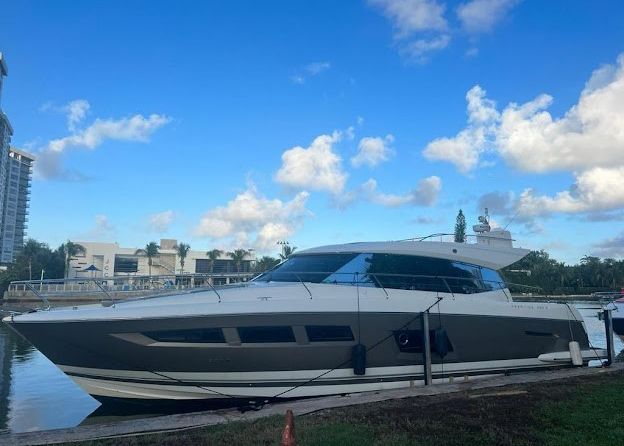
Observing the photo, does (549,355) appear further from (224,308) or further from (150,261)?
(150,261)

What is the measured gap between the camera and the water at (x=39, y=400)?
8711 mm

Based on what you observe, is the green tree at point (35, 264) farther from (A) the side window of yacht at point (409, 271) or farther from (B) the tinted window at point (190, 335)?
(A) the side window of yacht at point (409, 271)

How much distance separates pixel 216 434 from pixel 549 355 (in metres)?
8.03

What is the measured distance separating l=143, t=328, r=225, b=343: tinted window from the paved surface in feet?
4.41

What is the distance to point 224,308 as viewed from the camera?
8.26 meters

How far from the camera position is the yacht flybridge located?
8133mm

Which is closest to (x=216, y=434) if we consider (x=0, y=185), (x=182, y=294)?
(x=182, y=294)

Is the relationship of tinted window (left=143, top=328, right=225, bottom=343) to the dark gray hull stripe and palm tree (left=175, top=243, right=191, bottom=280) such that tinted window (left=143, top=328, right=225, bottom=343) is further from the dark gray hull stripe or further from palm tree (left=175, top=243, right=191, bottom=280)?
palm tree (left=175, top=243, right=191, bottom=280)

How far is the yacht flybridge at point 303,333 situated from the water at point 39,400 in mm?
888

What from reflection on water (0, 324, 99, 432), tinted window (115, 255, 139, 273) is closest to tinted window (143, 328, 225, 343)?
reflection on water (0, 324, 99, 432)

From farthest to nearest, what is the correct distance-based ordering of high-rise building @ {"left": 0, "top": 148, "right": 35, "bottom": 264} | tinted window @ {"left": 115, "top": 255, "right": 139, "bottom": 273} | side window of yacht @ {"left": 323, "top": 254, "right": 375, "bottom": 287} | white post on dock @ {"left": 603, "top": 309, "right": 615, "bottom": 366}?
high-rise building @ {"left": 0, "top": 148, "right": 35, "bottom": 264}
tinted window @ {"left": 115, "top": 255, "right": 139, "bottom": 273}
white post on dock @ {"left": 603, "top": 309, "right": 615, "bottom": 366}
side window of yacht @ {"left": 323, "top": 254, "right": 375, "bottom": 287}

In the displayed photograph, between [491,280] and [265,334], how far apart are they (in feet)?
18.0

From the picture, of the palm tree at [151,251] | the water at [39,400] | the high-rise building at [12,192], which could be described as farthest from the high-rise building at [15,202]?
the water at [39,400]

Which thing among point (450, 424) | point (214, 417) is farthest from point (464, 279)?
point (214, 417)
